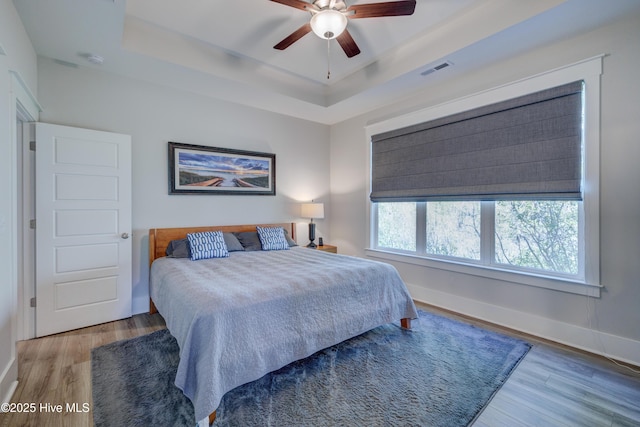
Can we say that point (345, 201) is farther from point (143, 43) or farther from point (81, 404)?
point (81, 404)

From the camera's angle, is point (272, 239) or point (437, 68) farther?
point (272, 239)

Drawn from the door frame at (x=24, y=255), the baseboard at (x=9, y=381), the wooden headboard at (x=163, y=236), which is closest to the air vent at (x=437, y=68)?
the wooden headboard at (x=163, y=236)

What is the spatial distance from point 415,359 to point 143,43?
3777 mm

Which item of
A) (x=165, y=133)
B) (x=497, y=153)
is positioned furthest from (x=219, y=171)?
(x=497, y=153)

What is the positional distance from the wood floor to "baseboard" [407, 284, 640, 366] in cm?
11

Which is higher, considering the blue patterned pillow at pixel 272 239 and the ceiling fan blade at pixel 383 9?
the ceiling fan blade at pixel 383 9

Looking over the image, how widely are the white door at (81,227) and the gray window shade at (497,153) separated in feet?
10.8

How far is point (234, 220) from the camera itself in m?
4.02

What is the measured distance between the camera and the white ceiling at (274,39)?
88.5 inches

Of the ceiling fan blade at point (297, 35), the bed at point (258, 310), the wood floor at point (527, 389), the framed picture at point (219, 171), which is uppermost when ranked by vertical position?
the ceiling fan blade at point (297, 35)

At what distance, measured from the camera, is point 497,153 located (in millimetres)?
2906

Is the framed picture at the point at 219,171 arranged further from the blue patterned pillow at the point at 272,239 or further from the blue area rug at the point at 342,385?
the blue area rug at the point at 342,385

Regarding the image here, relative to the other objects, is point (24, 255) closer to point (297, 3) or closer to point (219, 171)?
point (219, 171)

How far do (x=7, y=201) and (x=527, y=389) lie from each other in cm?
370
